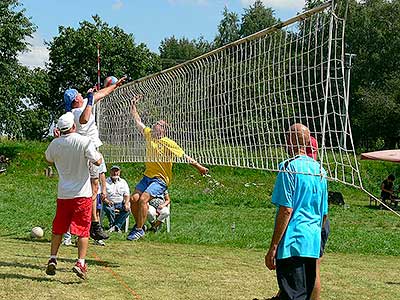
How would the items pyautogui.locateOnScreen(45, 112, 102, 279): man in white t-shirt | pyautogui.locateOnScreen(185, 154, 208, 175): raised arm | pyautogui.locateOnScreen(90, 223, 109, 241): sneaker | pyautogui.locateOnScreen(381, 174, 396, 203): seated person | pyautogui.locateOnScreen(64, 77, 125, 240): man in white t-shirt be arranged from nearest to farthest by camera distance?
pyautogui.locateOnScreen(45, 112, 102, 279): man in white t-shirt → pyautogui.locateOnScreen(64, 77, 125, 240): man in white t-shirt → pyautogui.locateOnScreen(185, 154, 208, 175): raised arm → pyautogui.locateOnScreen(90, 223, 109, 241): sneaker → pyautogui.locateOnScreen(381, 174, 396, 203): seated person

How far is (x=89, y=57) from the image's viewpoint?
64.0m

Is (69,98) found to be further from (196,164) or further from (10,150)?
(10,150)

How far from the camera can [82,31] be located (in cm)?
6431

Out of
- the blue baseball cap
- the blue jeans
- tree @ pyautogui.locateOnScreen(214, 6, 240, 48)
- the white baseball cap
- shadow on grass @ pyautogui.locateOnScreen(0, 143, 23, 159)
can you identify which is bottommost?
the blue jeans

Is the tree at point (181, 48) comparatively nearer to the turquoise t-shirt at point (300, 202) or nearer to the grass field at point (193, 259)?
the grass field at point (193, 259)

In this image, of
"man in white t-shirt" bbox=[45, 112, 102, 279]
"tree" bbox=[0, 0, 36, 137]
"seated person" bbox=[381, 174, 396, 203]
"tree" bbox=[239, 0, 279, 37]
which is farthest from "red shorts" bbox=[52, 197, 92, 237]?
"tree" bbox=[239, 0, 279, 37]

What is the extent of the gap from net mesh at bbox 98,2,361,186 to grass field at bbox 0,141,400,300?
1.41 meters

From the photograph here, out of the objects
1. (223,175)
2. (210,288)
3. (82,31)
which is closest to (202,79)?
(210,288)

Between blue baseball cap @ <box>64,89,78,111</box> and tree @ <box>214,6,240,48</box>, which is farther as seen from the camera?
tree @ <box>214,6,240,48</box>

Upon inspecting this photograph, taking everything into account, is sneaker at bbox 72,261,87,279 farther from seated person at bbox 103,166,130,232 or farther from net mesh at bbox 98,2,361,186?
seated person at bbox 103,166,130,232

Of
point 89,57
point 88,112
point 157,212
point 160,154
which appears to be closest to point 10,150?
point 89,57

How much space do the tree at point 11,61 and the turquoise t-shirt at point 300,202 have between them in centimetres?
4148

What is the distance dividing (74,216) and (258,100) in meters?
2.56

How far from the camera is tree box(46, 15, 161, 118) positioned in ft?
207
